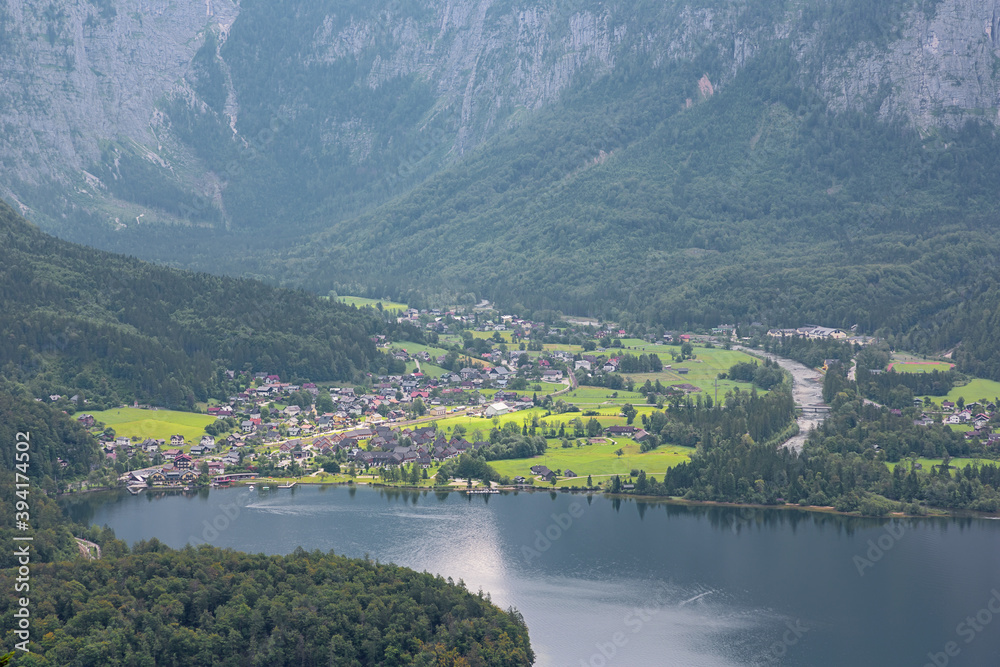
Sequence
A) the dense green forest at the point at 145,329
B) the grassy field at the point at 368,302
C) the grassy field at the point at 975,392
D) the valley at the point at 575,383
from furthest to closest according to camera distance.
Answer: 1. the grassy field at the point at 368,302
2. the grassy field at the point at 975,392
3. the dense green forest at the point at 145,329
4. the valley at the point at 575,383

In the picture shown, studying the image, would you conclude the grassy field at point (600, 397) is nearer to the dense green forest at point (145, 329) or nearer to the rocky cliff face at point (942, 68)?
the dense green forest at point (145, 329)

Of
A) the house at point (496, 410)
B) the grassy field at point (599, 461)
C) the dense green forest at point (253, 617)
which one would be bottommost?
the dense green forest at point (253, 617)

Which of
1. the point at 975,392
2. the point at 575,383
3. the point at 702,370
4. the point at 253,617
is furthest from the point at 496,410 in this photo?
the point at 253,617

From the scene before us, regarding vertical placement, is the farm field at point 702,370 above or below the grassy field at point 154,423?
above

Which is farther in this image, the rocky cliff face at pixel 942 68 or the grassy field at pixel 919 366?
the rocky cliff face at pixel 942 68

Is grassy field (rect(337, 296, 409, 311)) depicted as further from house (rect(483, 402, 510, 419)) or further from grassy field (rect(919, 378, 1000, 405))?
grassy field (rect(919, 378, 1000, 405))

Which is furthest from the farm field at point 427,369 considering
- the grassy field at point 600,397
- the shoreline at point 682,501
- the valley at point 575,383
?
the shoreline at point 682,501
